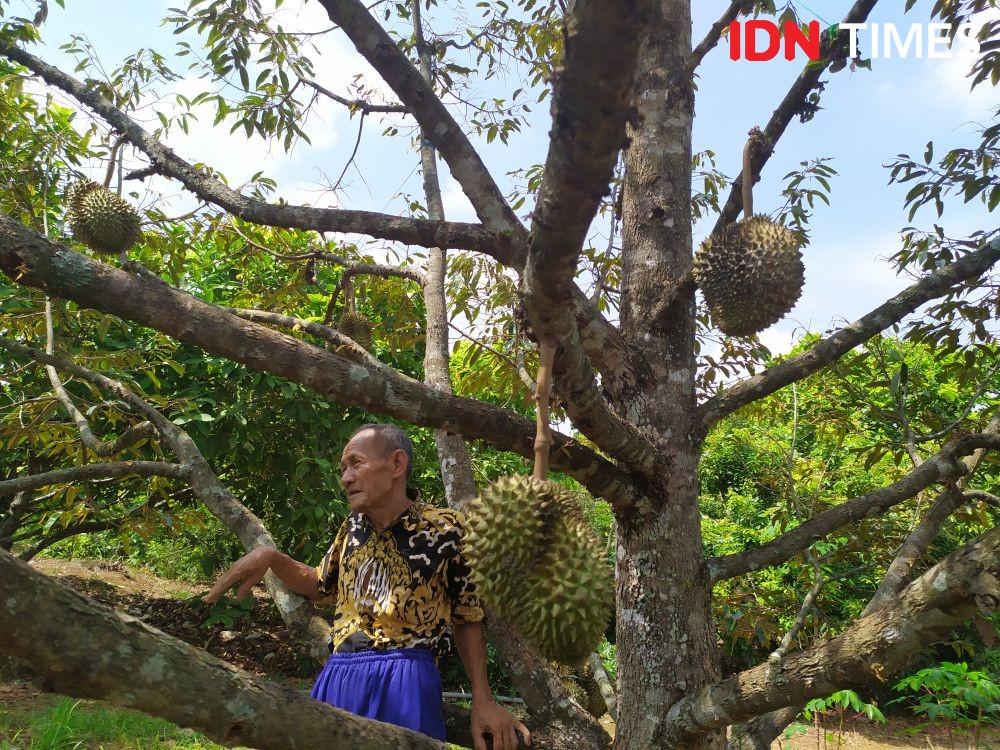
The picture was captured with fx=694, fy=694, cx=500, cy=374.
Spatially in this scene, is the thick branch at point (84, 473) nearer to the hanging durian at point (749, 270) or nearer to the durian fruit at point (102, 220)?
the durian fruit at point (102, 220)

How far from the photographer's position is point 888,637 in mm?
1391

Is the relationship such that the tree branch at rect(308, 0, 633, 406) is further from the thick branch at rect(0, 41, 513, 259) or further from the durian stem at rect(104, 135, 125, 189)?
the durian stem at rect(104, 135, 125, 189)

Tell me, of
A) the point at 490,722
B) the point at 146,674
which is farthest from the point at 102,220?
the point at 490,722

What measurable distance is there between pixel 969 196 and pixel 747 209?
1.41m

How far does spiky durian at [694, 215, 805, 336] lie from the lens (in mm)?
1911

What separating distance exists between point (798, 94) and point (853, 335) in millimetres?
737

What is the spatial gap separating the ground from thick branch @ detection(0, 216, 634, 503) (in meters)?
2.60

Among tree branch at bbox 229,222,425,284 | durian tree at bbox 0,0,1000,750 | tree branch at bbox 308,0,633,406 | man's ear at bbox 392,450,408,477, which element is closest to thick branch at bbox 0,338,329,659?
durian tree at bbox 0,0,1000,750

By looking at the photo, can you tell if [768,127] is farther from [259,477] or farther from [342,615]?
[259,477]

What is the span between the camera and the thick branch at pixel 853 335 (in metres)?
1.97

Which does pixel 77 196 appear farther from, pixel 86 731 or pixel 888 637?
pixel 86 731

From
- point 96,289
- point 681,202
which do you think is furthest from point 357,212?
point 681,202

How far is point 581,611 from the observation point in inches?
54.1

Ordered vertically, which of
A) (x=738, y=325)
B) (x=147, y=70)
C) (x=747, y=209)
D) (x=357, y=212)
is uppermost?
(x=147, y=70)
